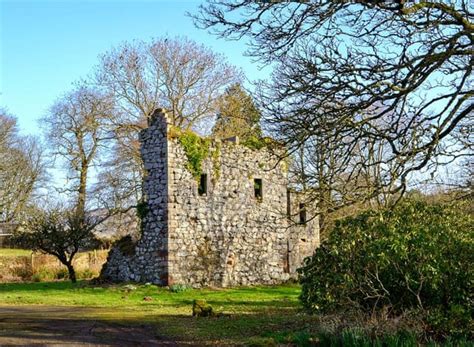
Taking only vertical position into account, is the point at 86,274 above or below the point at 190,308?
above

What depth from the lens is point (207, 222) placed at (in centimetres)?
2073

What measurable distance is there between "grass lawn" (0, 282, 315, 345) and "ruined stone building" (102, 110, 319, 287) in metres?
0.97

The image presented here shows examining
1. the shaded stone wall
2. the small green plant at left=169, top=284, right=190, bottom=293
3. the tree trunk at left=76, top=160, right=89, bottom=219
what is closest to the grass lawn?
the small green plant at left=169, top=284, right=190, bottom=293

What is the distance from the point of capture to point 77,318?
1286cm

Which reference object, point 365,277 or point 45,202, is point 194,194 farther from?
point 45,202

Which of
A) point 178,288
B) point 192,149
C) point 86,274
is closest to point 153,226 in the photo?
point 178,288

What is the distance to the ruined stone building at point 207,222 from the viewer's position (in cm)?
1995

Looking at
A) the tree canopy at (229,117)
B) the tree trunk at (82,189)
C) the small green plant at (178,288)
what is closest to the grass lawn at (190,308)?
the small green plant at (178,288)

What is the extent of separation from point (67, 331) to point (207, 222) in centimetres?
1012

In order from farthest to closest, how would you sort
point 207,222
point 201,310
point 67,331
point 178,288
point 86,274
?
point 86,274, point 207,222, point 178,288, point 201,310, point 67,331

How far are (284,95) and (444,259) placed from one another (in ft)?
12.3

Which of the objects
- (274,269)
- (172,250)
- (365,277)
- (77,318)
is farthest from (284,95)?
(274,269)

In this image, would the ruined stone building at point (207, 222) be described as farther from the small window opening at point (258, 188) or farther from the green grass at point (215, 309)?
the green grass at point (215, 309)

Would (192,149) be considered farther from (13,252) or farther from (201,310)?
(13,252)
